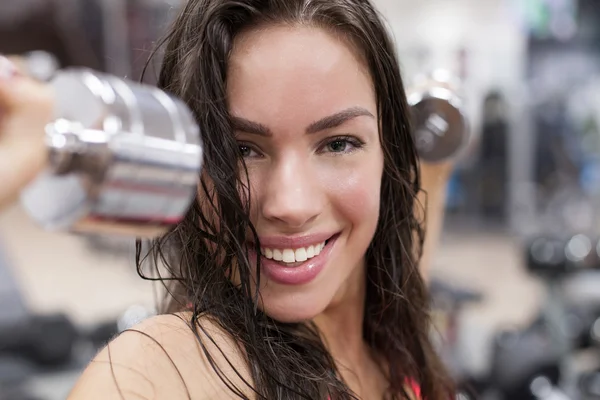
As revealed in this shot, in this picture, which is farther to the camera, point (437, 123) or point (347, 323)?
point (437, 123)

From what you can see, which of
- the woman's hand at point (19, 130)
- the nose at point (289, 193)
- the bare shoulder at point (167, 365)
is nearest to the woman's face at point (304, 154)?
the nose at point (289, 193)

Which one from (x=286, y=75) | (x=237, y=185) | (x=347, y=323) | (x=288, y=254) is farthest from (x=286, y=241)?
(x=347, y=323)

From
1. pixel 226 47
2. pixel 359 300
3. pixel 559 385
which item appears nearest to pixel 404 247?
pixel 359 300

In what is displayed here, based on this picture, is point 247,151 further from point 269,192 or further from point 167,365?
point 167,365

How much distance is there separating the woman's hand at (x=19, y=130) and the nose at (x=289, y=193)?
59 cm

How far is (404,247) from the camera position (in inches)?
62.1

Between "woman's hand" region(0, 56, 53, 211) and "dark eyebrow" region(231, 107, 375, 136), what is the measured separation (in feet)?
1.95

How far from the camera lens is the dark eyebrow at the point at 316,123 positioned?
1.13 metres

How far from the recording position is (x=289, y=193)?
112 cm

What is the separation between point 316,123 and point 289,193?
126mm

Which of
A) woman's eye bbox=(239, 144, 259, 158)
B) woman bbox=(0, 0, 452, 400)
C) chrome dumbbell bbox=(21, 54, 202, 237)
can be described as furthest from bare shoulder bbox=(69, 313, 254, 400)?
chrome dumbbell bbox=(21, 54, 202, 237)

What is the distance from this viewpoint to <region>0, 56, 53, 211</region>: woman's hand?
20.3 inches

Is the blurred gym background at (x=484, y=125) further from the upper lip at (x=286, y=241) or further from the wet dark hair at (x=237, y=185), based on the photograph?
the upper lip at (x=286, y=241)

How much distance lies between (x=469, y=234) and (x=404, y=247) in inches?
247
